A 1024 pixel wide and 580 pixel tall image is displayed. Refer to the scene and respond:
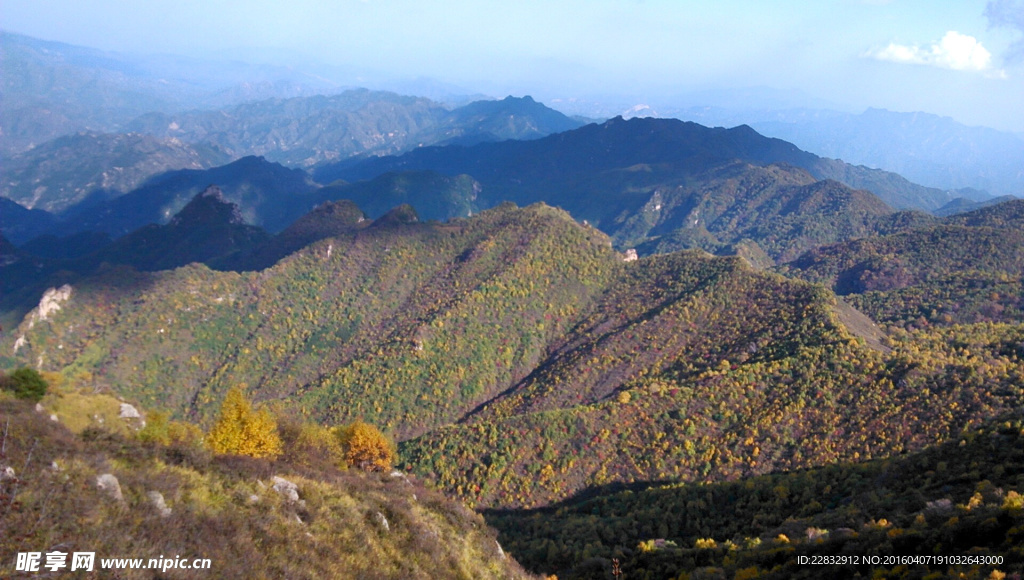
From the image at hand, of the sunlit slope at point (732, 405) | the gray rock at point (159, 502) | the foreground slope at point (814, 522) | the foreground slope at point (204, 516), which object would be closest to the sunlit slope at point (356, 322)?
the sunlit slope at point (732, 405)

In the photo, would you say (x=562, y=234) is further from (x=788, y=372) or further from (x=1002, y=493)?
(x=1002, y=493)

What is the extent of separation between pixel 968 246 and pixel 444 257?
6667 inches

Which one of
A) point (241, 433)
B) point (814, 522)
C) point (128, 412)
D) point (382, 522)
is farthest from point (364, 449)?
point (814, 522)

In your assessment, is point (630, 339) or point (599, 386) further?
point (630, 339)

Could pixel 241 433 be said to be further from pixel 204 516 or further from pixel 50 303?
pixel 50 303

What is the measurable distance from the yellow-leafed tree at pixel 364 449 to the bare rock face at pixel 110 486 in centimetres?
2820

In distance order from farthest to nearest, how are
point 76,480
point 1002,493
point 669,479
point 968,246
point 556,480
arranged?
1. point 968,246
2. point 556,480
3. point 669,479
4. point 1002,493
5. point 76,480

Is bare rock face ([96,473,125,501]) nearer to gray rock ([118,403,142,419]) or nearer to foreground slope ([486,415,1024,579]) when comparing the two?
gray rock ([118,403,142,419])

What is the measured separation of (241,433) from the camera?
38125 millimetres

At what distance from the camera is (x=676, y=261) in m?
138

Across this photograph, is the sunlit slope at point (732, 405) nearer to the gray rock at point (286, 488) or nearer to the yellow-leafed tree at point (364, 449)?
the yellow-leafed tree at point (364, 449)

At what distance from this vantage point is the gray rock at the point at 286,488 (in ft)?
92.8

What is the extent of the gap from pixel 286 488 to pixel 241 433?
39.2 ft

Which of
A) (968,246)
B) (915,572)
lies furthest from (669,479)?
(968,246)
